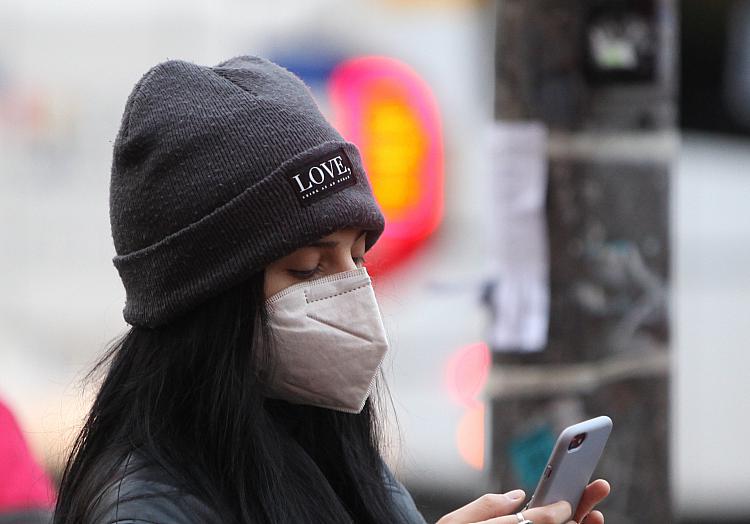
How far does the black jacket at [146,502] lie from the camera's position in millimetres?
1603

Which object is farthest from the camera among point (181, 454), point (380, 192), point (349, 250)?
point (380, 192)

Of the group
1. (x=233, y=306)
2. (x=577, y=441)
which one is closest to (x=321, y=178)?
(x=233, y=306)

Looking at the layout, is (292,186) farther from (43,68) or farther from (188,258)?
(43,68)

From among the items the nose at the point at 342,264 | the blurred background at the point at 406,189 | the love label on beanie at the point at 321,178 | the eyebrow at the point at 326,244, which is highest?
the love label on beanie at the point at 321,178

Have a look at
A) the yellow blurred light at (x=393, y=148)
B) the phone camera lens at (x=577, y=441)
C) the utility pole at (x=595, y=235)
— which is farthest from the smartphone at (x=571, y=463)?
the yellow blurred light at (x=393, y=148)

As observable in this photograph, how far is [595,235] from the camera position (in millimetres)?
3098

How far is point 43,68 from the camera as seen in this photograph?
521 centimetres

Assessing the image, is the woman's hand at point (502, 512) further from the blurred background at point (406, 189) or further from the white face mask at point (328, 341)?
the blurred background at point (406, 189)

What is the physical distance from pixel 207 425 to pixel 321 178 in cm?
41

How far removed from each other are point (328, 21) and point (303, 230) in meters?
3.59

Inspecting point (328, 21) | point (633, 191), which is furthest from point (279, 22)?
point (633, 191)

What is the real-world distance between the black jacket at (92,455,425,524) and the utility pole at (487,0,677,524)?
5.14ft

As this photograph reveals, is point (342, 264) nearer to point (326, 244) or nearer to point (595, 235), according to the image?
point (326, 244)

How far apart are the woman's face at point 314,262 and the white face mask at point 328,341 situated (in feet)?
0.04
